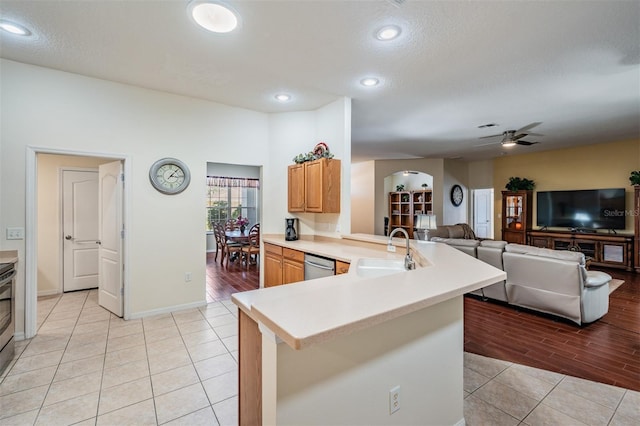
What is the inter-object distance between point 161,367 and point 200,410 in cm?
74

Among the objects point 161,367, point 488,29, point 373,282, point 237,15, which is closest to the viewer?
point 373,282

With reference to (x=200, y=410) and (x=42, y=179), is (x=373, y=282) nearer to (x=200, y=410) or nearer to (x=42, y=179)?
(x=200, y=410)

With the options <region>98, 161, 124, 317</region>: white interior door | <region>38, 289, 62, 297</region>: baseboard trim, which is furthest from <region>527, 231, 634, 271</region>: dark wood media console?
<region>38, 289, 62, 297</region>: baseboard trim

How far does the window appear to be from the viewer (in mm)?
8802

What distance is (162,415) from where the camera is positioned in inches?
74.9

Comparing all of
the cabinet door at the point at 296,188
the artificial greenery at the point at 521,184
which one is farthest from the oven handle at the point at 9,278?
the artificial greenery at the point at 521,184

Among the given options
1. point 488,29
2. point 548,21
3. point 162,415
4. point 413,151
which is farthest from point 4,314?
point 413,151

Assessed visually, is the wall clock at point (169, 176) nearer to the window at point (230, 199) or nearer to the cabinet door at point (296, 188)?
the cabinet door at point (296, 188)

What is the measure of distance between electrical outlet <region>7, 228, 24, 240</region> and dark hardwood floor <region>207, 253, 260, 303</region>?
7.00ft

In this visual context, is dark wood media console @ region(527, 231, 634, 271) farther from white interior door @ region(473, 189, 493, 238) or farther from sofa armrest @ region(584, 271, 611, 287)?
sofa armrest @ region(584, 271, 611, 287)

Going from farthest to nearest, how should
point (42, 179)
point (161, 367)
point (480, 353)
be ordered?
1. point (42, 179)
2. point (480, 353)
3. point (161, 367)

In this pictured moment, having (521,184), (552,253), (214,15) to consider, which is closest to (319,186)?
(214,15)

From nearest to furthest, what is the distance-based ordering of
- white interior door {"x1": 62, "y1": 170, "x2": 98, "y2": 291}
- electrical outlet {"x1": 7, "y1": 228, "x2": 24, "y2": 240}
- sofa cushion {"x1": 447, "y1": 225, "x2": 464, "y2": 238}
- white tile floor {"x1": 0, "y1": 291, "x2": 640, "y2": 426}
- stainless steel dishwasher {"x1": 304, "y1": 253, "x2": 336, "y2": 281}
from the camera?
white tile floor {"x1": 0, "y1": 291, "x2": 640, "y2": 426} < electrical outlet {"x1": 7, "y1": 228, "x2": 24, "y2": 240} < stainless steel dishwasher {"x1": 304, "y1": 253, "x2": 336, "y2": 281} < white interior door {"x1": 62, "y1": 170, "x2": 98, "y2": 291} < sofa cushion {"x1": 447, "y1": 225, "x2": 464, "y2": 238}

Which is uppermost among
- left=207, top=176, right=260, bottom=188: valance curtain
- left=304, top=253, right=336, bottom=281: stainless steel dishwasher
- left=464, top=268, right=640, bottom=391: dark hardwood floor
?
left=207, top=176, right=260, bottom=188: valance curtain
